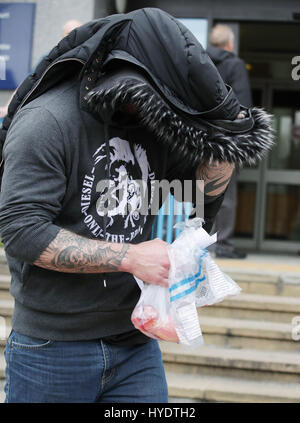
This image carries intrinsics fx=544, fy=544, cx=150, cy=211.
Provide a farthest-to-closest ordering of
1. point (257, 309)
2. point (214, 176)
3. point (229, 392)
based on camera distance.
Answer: point (257, 309) → point (229, 392) → point (214, 176)

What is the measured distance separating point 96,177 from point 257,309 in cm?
285

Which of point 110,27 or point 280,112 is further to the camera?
point 280,112

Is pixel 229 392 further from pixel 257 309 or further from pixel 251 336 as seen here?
pixel 257 309

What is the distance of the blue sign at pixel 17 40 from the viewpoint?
5418 mm

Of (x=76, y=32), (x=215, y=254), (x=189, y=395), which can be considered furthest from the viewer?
(x=215, y=254)

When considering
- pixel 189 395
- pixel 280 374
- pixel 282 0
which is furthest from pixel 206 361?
pixel 282 0

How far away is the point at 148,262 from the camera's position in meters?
1.48

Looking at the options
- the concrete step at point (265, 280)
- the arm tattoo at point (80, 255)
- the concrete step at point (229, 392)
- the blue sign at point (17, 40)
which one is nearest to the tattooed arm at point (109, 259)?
the arm tattoo at point (80, 255)

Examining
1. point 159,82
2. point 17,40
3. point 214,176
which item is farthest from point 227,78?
point 159,82

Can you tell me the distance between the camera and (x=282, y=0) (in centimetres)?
561

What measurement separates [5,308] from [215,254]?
2.14 m

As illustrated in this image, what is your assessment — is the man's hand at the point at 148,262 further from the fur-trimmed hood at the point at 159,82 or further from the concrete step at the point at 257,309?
the concrete step at the point at 257,309

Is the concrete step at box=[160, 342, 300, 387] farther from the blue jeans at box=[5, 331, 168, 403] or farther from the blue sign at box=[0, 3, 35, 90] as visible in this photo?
the blue sign at box=[0, 3, 35, 90]

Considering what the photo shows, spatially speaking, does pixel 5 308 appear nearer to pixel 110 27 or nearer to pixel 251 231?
pixel 110 27
